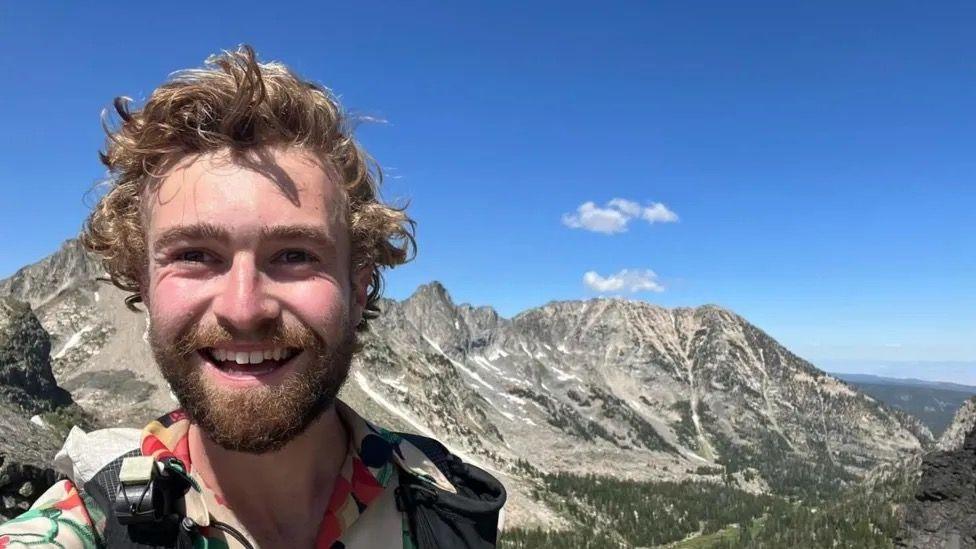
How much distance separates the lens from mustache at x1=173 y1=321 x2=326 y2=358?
3.72m

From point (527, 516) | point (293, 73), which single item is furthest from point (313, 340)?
point (527, 516)

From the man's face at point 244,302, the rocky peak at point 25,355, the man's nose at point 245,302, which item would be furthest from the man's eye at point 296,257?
the rocky peak at point 25,355

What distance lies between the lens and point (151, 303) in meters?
4.04

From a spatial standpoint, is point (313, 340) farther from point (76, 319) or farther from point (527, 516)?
point (76, 319)

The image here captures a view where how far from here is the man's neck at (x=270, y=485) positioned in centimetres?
399

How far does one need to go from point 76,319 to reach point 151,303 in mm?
217736

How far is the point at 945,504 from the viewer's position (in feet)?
245

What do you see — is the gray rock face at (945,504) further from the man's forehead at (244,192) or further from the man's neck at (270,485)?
the man's forehead at (244,192)

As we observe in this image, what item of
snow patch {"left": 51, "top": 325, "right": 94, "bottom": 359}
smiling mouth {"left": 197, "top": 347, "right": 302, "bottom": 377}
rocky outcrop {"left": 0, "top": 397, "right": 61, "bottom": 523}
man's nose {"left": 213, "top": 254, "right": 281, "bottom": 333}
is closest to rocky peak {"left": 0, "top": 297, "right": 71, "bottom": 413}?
snow patch {"left": 51, "top": 325, "right": 94, "bottom": 359}

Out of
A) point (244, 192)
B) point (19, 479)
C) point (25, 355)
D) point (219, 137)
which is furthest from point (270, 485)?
point (25, 355)

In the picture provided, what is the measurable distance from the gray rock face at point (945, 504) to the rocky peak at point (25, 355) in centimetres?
12441

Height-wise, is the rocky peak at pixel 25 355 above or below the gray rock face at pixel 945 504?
above

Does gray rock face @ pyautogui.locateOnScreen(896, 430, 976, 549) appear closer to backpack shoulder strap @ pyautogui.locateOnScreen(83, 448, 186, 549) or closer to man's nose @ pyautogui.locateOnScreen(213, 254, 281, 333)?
man's nose @ pyautogui.locateOnScreen(213, 254, 281, 333)

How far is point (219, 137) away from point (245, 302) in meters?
1.24
